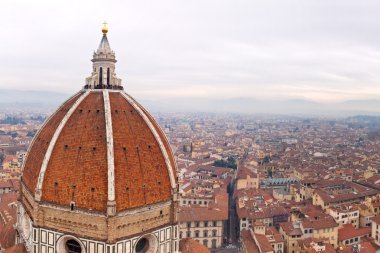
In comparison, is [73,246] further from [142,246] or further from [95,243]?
[142,246]

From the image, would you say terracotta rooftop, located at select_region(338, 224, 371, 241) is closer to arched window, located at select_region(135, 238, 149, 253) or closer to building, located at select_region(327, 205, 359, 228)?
building, located at select_region(327, 205, 359, 228)

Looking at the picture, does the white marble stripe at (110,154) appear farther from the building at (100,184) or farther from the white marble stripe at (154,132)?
the white marble stripe at (154,132)

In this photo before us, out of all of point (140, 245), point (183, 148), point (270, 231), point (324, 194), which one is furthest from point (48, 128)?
point (183, 148)

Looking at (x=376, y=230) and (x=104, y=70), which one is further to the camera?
(x=376, y=230)

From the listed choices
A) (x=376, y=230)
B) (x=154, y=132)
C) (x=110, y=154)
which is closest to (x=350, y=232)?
(x=376, y=230)

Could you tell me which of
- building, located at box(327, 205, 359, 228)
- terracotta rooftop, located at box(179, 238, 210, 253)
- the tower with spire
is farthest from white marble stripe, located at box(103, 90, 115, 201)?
building, located at box(327, 205, 359, 228)
